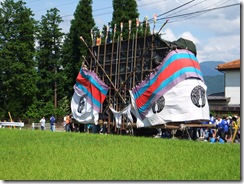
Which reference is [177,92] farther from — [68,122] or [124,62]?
[68,122]

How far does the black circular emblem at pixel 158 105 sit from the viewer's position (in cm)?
2086

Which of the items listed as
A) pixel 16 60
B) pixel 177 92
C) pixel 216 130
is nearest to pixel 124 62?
pixel 177 92

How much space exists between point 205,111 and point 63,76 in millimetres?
25586

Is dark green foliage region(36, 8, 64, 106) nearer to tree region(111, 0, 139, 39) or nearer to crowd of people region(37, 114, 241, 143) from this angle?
tree region(111, 0, 139, 39)

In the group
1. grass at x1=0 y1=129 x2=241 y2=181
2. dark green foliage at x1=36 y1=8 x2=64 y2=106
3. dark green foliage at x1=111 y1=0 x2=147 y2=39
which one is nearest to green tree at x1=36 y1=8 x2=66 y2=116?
dark green foliage at x1=36 y1=8 x2=64 y2=106

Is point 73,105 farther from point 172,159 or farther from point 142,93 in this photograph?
point 172,159

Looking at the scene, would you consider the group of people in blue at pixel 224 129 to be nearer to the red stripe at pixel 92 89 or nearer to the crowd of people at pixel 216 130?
the crowd of people at pixel 216 130

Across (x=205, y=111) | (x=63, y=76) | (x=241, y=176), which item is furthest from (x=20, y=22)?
(x=241, y=176)

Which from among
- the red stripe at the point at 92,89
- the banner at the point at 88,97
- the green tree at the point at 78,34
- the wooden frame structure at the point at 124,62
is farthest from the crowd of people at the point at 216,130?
the green tree at the point at 78,34

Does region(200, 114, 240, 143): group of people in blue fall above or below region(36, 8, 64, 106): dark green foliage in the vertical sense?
below

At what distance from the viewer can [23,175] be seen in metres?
10.9

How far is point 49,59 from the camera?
44938mm

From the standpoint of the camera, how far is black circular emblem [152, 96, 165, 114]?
2086cm

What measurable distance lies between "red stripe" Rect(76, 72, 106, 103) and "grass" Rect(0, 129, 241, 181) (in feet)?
26.7
